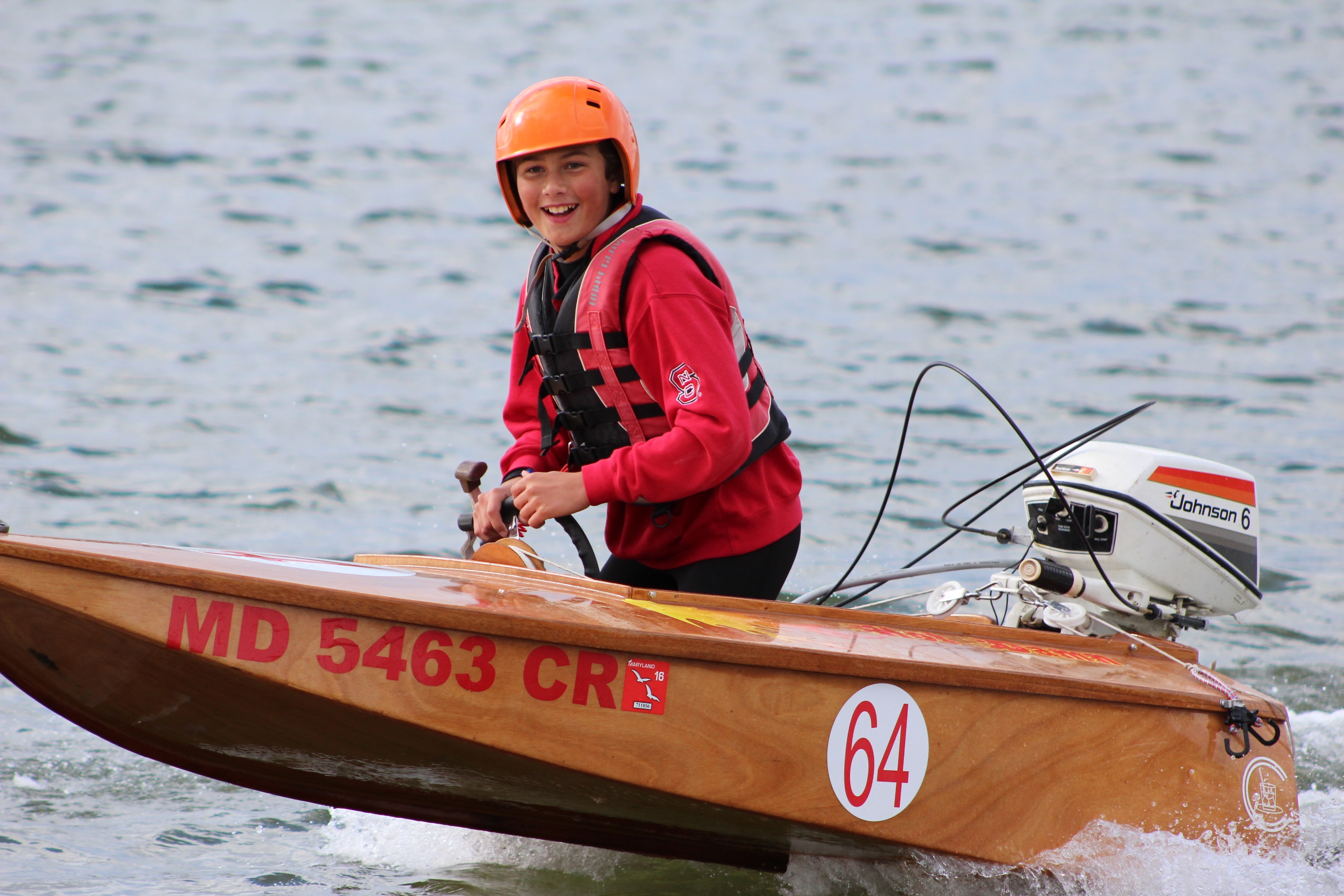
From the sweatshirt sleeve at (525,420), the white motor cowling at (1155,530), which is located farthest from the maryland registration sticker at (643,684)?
the white motor cowling at (1155,530)

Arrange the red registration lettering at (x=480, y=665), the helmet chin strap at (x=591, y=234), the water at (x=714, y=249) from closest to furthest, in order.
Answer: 1. the red registration lettering at (x=480, y=665)
2. the helmet chin strap at (x=591, y=234)
3. the water at (x=714, y=249)

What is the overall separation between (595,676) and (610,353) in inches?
34.2

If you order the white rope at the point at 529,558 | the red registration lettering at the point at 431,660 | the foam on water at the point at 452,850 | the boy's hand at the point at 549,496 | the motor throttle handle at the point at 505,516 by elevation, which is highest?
the boy's hand at the point at 549,496

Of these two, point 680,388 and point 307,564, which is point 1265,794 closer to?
point 680,388

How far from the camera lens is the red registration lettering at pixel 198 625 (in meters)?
2.79

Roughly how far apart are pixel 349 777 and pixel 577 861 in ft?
2.98

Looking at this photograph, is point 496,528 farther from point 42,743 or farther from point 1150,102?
point 1150,102

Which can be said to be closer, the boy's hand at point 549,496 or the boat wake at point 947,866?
the boat wake at point 947,866

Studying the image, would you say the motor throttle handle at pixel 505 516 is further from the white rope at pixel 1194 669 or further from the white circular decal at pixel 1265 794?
the white circular decal at pixel 1265 794

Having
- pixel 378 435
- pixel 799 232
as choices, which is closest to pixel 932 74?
pixel 799 232

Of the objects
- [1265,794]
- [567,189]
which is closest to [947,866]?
[1265,794]

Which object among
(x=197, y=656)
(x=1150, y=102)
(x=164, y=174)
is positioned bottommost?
(x=197, y=656)

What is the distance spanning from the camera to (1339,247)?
53.1 ft

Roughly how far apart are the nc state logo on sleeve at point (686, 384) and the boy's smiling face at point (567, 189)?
1.60ft
